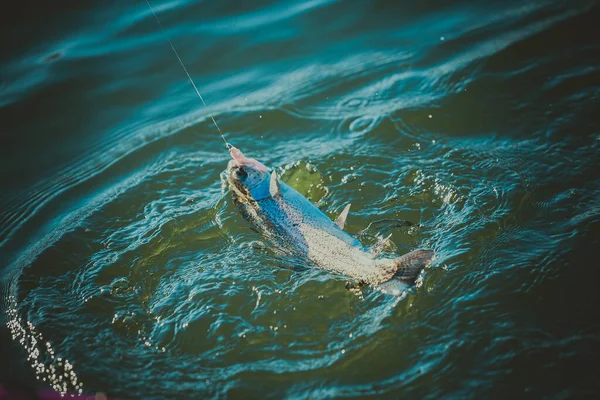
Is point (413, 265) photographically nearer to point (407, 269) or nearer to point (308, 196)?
point (407, 269)

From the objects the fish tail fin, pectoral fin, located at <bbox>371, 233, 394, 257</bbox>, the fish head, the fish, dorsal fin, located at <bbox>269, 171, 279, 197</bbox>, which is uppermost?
the fish head

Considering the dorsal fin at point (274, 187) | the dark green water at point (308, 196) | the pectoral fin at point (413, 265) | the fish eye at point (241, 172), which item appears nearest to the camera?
the pectoral fin at point (413, 265)

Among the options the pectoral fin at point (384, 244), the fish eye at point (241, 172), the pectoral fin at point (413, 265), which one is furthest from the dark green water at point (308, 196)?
the fish eye at point (241, 172)

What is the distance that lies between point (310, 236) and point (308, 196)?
1368 millimetres

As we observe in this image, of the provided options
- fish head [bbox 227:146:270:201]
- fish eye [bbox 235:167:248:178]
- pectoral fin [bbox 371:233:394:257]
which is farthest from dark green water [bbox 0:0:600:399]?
fish eye [bbox 235:167:248:178]

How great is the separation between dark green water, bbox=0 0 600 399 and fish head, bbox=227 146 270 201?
23.4 inches

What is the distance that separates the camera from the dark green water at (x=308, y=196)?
374 centimetres

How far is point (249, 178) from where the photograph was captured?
432 cm

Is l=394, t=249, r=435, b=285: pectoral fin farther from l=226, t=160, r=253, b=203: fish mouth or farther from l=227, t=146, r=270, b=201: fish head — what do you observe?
l=226, t=160, r=253, b=203: fish mouth

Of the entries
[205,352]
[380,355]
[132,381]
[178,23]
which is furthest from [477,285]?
[178,23]

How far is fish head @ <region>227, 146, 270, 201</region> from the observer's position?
4.30 meters

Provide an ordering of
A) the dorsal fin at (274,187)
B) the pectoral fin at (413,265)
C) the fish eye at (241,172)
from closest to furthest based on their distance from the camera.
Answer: the pectoral fin at (413,265) < the dorsal fin at (274,187) < the fish eye at (241,172)

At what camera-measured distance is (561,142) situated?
5.30 metres

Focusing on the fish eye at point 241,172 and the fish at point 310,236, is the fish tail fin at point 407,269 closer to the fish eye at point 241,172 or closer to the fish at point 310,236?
the fish at point 310,236
